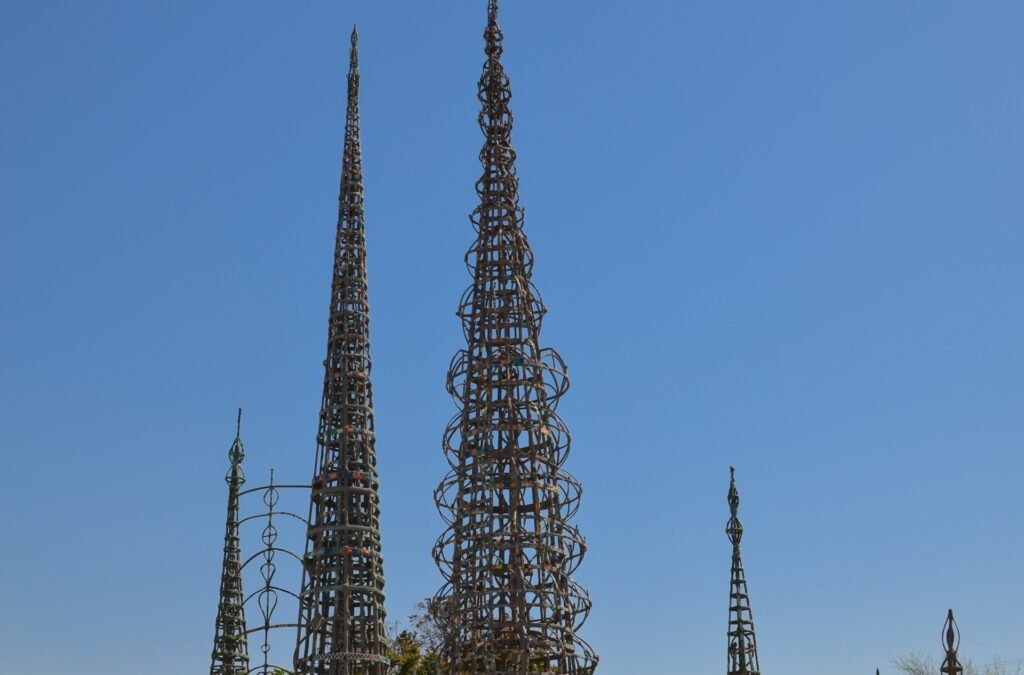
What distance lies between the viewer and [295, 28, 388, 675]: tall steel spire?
47.8m

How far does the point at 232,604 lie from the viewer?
194 ft

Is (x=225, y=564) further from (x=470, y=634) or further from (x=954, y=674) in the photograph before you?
(x=954, y=674)

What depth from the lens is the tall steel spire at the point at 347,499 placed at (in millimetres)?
47781

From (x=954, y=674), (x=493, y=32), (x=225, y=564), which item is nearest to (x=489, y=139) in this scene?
(x=493, y=32)

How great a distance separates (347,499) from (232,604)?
12144 millimetres

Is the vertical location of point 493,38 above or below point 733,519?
above

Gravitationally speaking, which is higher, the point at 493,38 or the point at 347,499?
the point at 493,38

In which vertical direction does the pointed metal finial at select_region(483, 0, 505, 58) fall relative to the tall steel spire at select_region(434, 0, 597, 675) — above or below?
above

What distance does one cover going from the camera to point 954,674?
22484 mm

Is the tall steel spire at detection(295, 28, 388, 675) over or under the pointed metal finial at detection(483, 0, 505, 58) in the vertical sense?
under

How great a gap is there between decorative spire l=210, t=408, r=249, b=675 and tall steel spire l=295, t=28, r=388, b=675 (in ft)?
31.1

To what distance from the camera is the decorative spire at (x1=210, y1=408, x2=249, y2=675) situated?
58.5 meters

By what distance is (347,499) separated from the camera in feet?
162

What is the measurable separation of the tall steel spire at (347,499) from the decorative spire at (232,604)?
9489mm
